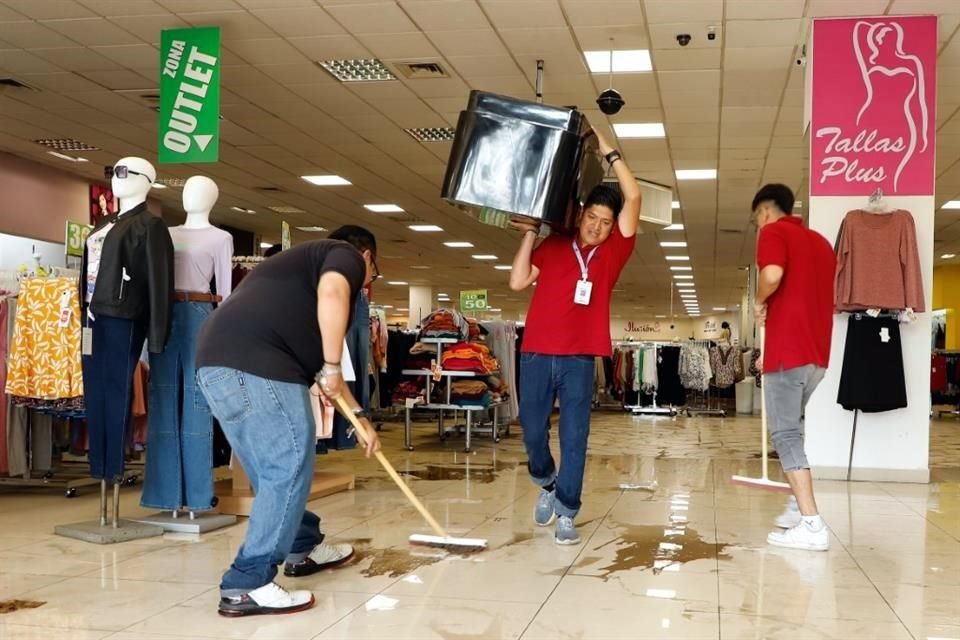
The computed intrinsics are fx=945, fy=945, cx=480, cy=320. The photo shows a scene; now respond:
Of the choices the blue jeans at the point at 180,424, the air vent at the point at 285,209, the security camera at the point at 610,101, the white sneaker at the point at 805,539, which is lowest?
the white sneaker at the point at 805,539

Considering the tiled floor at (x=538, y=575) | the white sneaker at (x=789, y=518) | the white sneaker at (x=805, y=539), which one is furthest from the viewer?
the white sneaker at (x=789, y=518)

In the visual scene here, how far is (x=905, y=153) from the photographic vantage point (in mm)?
6496

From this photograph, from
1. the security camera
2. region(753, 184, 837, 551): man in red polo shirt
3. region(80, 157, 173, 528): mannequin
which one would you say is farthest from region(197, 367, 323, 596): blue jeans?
the security camera

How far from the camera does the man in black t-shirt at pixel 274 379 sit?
9.48ft

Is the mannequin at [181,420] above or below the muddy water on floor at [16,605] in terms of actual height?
above

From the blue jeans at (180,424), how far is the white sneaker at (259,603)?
1495 millimetres

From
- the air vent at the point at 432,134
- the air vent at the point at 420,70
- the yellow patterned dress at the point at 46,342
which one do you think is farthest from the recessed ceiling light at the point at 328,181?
the yellow patterned dress at the point at 46,342

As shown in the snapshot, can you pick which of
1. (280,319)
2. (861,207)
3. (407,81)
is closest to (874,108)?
(861,207)

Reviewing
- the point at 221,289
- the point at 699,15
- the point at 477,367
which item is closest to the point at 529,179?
the point at 221,289

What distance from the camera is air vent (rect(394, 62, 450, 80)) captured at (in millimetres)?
8102

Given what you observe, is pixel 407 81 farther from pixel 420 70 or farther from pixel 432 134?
pixel 432 134

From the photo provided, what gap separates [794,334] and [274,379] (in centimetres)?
236

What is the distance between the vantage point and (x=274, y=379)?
2.90 meters

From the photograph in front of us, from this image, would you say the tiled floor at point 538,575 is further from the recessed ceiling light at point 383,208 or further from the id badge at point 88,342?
the recessed ceiling light at point 383,208
